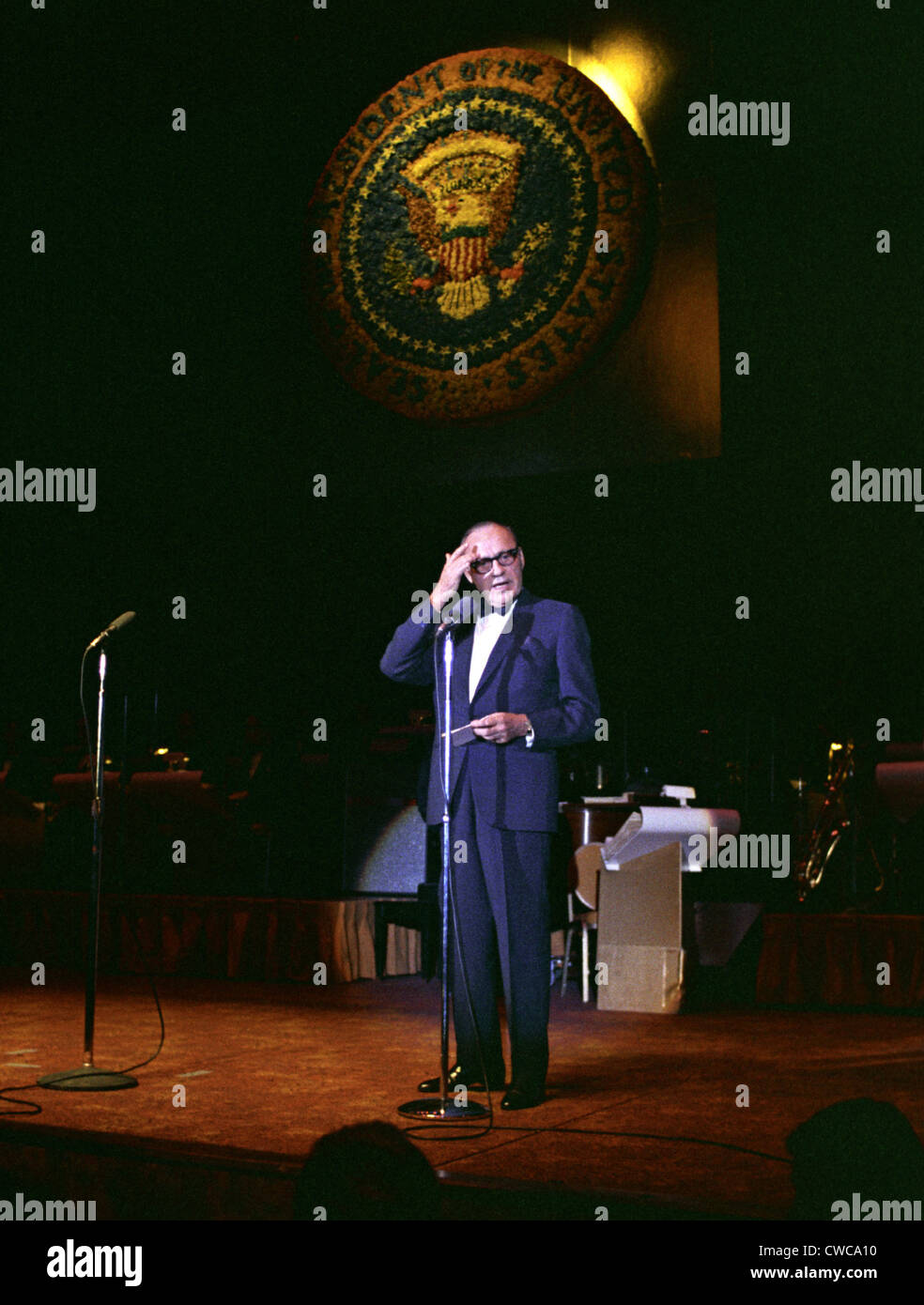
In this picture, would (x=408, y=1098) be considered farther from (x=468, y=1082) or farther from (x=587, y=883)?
(x=587, y=883)

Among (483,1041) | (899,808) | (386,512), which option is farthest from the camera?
(386,512)

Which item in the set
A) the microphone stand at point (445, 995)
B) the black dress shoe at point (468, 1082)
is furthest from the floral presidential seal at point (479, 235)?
the black dress shoe at point (468, 1082)

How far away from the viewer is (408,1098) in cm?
346

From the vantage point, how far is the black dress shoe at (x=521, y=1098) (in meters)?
3.27

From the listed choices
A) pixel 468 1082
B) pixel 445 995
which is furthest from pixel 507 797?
pixel 468 1082

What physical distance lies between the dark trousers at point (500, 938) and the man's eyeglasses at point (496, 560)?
0.54m

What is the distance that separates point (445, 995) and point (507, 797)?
0.53 meters

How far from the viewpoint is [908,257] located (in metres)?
6.71

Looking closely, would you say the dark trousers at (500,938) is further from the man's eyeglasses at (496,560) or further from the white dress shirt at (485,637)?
the man's eyeglasses at (496,560)

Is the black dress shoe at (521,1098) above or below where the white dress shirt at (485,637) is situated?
below

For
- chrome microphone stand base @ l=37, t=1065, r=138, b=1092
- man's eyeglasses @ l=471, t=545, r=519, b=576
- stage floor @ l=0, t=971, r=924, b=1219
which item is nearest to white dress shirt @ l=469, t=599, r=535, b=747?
man's eyeglasses @ l=471, t=545, r=519, b=576
